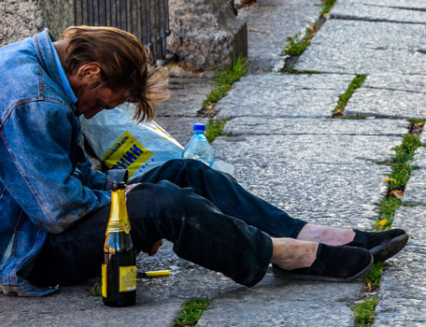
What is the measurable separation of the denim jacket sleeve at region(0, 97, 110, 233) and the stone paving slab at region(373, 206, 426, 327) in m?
0.99

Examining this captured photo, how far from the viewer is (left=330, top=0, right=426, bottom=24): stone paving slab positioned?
25.2 feet

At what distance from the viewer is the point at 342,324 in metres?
2.59

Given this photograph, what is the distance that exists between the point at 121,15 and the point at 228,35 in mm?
1042

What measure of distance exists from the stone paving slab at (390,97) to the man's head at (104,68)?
8.45ft

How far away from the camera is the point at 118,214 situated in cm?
265

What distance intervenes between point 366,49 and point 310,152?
242cm

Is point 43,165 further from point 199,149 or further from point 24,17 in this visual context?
point 199,149

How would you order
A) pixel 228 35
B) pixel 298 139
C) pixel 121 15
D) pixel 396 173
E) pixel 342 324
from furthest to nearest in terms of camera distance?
1. pixel 228 35
2. pixel 121 15
3. pixel 298 139
4. pixel 396 173
5. pixel 342 324

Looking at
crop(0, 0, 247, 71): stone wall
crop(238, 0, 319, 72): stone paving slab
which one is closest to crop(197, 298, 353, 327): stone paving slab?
crop(0, 0, 247, 71): stone wall

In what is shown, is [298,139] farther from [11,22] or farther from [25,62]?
[25,62]

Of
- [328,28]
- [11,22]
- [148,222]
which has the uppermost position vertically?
[11,22]

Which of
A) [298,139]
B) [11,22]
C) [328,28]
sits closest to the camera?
[11,22]

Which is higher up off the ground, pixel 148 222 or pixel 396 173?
pixel 148 222

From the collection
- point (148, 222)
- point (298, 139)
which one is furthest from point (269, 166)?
point (148, 222)
